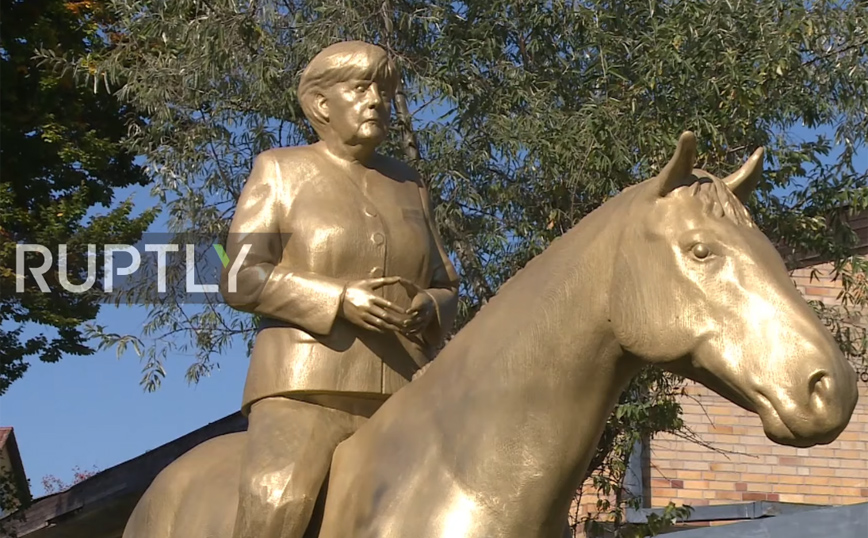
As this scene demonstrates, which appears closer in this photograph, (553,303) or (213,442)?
(553,303)

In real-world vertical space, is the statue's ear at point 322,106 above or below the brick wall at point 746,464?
above

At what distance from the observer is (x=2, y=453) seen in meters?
28.5

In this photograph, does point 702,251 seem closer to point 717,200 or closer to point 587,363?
point 717,200

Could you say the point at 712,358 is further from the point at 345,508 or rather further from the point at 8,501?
the point at 8,501

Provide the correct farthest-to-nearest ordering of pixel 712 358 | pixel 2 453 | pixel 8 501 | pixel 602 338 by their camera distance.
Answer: pixel 2 453 < pixel 8 501 < pixel 602 338 < pixel 712 358

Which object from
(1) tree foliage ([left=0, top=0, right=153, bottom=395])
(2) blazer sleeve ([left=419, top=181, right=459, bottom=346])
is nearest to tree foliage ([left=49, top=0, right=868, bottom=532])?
(1) tree foliage ([left=0, top=0, right=153, bottom=395])

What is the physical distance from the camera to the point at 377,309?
384 cm

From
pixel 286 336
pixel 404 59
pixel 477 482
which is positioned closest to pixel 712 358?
pixel 477 482

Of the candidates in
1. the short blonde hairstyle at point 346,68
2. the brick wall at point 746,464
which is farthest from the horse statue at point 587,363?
the brick wall at point 746,464

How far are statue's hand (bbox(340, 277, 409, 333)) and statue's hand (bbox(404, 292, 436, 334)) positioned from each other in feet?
0.10

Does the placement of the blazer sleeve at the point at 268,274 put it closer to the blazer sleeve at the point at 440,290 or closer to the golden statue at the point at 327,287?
the golden statue at the point at 327,287

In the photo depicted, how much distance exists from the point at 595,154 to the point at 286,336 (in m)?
5.78

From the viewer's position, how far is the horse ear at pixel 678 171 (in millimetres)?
3309

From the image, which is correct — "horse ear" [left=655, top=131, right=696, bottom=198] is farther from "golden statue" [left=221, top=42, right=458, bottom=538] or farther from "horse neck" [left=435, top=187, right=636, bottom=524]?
"golden statue" [left=221, top=42, right=458, bottom=538]
